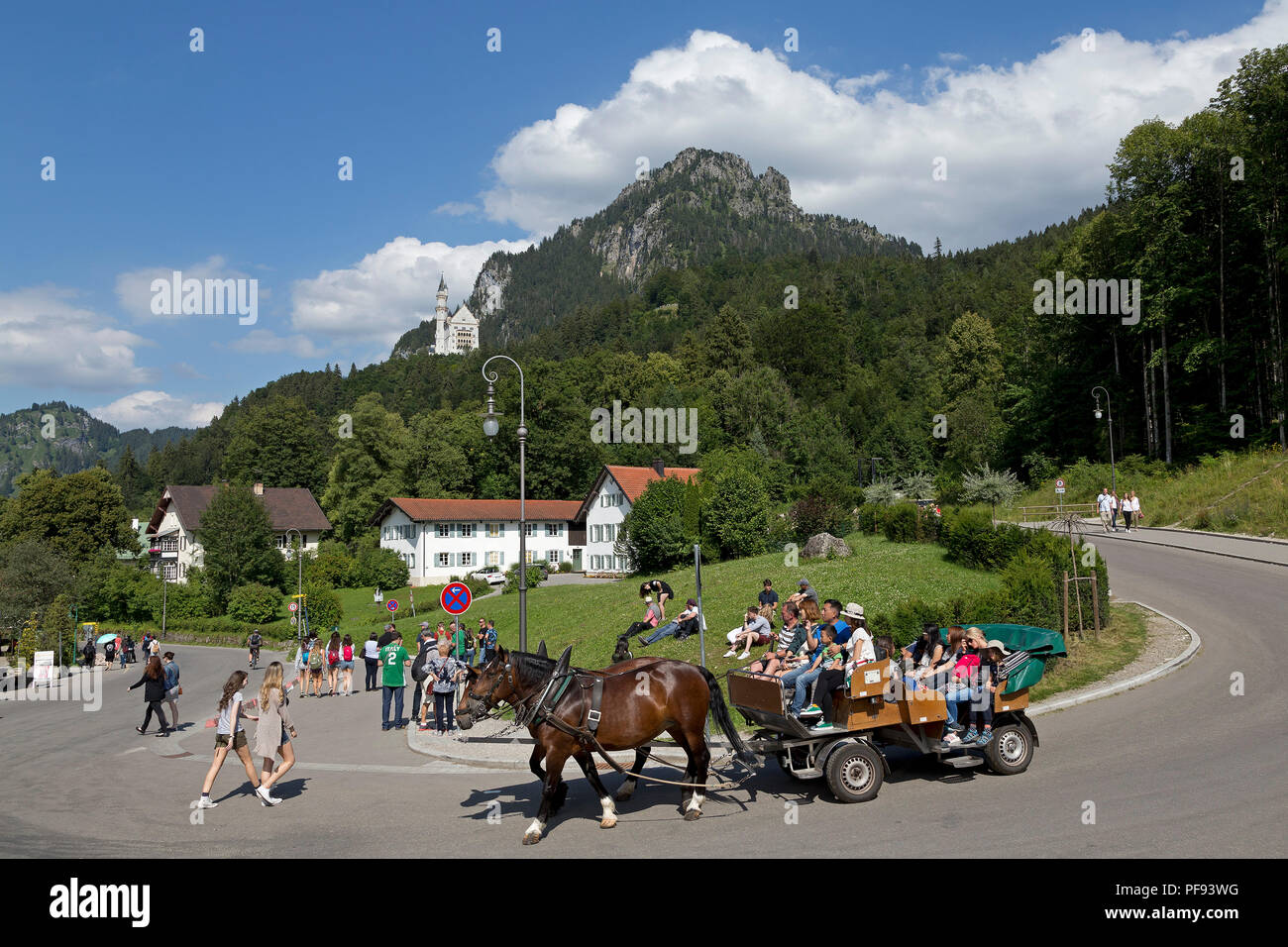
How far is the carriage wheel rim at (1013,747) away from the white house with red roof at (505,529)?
162 ft

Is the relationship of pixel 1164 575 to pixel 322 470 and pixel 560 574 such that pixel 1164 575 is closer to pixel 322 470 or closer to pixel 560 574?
pixel 560 574

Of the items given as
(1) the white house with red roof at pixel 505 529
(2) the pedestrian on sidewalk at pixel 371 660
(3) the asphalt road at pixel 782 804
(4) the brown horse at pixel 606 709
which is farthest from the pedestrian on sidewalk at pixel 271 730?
(1) the white house with red roof at pixel 505 529

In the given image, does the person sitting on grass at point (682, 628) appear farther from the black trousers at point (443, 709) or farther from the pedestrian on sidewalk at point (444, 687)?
the black trousers at point (443, 709)

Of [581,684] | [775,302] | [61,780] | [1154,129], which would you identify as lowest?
[61,780]

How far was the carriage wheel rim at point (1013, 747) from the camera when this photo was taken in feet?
32.5

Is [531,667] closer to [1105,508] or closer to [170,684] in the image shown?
[170,684]

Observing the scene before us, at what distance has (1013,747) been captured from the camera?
9969 millimetres

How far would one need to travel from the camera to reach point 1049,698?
1366 centimetres

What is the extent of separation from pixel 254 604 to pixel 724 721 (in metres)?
57.0

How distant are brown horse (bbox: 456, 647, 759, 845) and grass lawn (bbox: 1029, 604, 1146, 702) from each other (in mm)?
7378

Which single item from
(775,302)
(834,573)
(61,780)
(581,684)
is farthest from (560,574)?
(775,302)

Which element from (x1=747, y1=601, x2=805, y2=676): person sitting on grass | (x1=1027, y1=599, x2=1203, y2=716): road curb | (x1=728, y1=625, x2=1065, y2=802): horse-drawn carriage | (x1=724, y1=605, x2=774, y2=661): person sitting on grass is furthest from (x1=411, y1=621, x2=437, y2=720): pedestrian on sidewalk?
(x1=1027, y1=599, x2=1203, y2=716): road curb

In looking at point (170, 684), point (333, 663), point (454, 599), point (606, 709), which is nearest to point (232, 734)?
point (606, 709)
